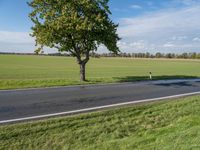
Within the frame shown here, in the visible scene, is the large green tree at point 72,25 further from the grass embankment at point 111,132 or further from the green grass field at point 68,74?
the grass embankment at point 111,132

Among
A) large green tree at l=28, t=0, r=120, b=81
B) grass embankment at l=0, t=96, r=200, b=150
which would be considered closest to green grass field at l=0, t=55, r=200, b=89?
large green tree at l=28, t=0, r=120, b=81

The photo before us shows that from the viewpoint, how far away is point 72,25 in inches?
736

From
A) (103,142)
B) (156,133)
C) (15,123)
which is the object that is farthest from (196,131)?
(15,123)

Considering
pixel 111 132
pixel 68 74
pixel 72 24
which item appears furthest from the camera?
pixel 68 74

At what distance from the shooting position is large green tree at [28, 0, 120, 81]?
18.7 metres

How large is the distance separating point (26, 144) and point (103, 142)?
5.78 feet

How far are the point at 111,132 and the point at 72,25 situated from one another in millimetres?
12450

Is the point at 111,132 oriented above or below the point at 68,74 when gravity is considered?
above

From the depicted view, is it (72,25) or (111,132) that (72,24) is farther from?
(111,132)

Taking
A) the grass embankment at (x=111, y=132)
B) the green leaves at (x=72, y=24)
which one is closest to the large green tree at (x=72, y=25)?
the green leaves at (x=72, y=24)

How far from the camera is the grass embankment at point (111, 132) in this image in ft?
20.7

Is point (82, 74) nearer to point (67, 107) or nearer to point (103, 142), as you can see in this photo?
point (67, 107)

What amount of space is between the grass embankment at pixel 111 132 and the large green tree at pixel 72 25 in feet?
34.4

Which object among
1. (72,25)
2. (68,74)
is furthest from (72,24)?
(68,74)
